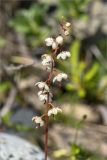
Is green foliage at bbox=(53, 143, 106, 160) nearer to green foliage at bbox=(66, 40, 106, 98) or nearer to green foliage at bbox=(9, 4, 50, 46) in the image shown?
green foliage at bbox=(66, 40, 106, 98)

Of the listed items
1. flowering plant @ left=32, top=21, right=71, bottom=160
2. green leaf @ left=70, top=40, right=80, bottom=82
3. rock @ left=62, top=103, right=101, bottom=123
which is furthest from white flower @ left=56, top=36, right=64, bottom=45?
green leaf @ left=70, top=40, right=80, bottom=82

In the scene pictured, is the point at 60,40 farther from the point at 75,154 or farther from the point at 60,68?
the point at 60,68

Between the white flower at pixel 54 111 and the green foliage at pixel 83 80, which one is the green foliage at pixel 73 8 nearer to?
the green foliage at pixel 83 80

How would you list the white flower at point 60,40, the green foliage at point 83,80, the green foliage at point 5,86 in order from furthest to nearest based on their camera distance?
the green foliage at point 83,80 → the green foliage at point 5,86 → the white flower at point 60,40

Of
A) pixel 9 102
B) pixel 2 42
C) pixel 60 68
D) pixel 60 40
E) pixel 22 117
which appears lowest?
pixel 60 40

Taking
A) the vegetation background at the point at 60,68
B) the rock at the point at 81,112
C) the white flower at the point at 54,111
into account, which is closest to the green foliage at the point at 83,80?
the vegetation background at the point at 60,68

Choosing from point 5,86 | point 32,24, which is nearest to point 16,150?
point 5,86
